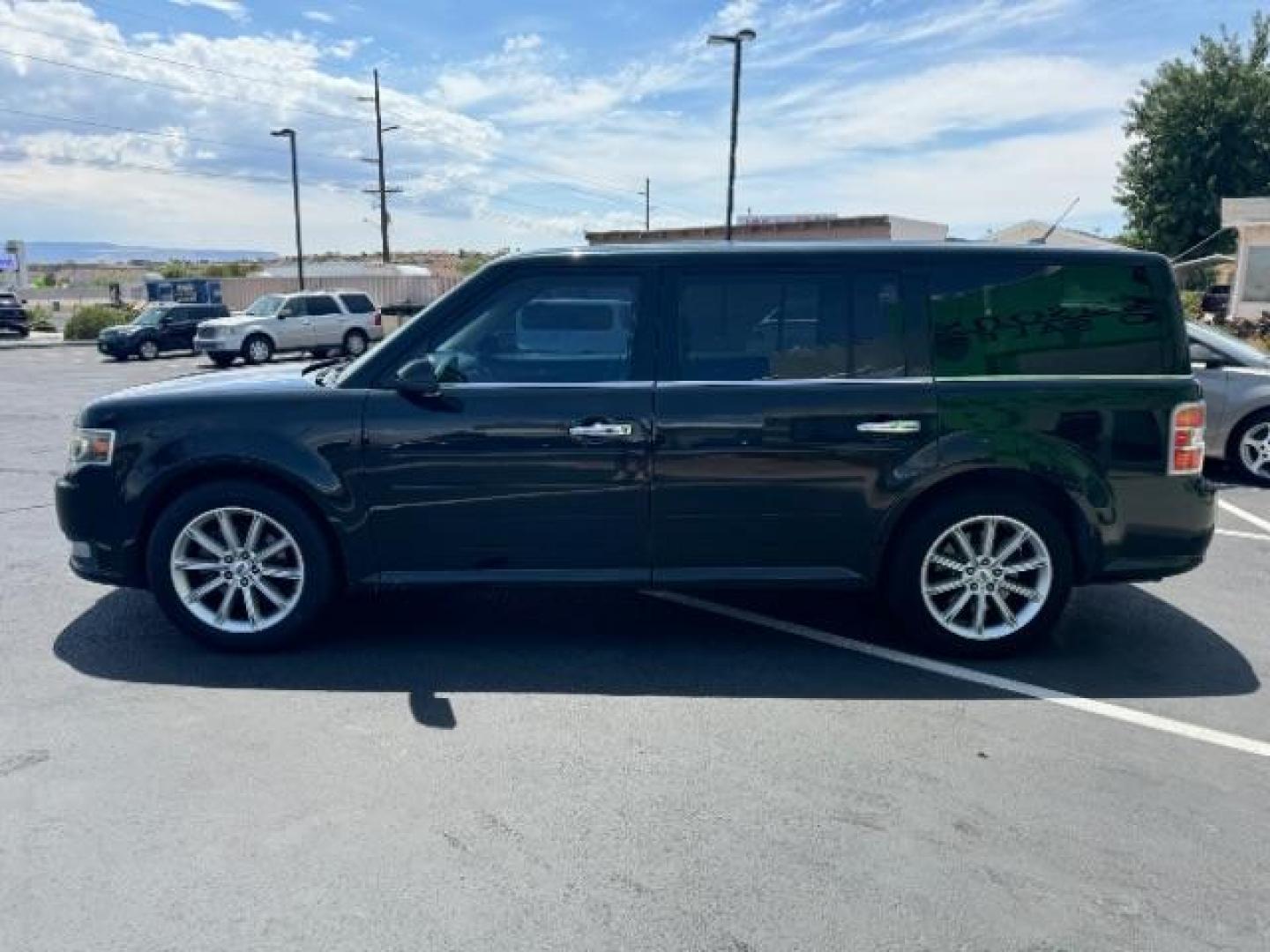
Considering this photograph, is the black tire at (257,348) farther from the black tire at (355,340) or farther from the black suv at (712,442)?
the black suv at (712,442)

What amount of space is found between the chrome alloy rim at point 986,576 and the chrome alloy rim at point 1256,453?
543cm

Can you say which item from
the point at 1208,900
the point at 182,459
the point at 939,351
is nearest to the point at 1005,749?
the point at 1208,900

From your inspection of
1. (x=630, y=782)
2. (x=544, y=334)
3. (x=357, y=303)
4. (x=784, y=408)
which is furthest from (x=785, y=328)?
(x=357, y=303)

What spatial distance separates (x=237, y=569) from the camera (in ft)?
15.0

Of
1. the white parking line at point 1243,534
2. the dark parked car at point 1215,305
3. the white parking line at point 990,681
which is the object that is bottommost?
the white parking line at point 990,681

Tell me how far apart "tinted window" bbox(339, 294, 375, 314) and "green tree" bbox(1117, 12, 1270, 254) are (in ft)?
93.2

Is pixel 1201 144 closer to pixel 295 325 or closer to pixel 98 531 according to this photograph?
pixel 295 325

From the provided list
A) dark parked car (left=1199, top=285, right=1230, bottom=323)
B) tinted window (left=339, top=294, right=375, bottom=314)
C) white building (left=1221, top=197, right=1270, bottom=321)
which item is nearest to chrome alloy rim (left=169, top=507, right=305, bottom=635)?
dark parked car (left=1199, top=285, right=1230, bottom=323)

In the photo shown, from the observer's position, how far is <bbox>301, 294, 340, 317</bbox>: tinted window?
2656cm

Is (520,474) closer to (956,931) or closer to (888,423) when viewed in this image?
(888,423)

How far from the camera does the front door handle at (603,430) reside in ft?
14.2

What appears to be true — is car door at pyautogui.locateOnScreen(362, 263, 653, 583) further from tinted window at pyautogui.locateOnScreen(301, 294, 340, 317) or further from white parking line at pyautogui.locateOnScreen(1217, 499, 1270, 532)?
tinted window at pyautogui.locateOnScreen(301, 294, 340, 317)

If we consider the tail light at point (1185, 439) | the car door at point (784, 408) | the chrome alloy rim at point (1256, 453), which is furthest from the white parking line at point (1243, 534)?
the car door at point (784, 408)

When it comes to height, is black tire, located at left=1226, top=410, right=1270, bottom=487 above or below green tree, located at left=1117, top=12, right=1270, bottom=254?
below
